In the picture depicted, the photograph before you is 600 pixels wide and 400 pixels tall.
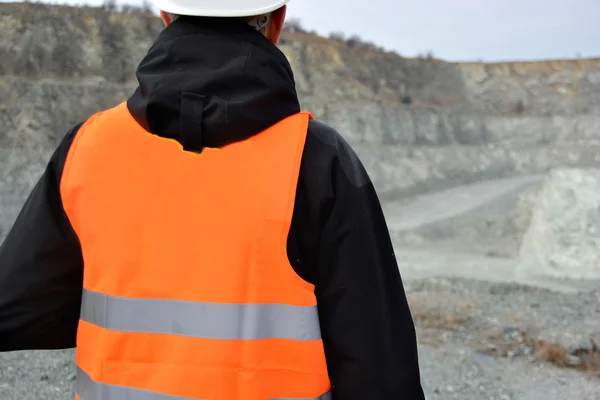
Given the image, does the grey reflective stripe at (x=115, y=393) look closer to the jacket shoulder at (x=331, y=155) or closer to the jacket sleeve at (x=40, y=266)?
the jacket sleeve at (x=40, y=266)

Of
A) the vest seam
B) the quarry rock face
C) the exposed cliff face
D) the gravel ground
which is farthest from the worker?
the exposed cliff face

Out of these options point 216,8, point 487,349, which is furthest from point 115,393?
point 487,349

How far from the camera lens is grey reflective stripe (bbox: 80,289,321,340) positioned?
1341 mm

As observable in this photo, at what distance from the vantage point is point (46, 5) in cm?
2230

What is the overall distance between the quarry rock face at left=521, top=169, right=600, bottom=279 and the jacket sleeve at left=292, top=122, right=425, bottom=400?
1325 centimetres

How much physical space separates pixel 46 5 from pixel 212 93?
A: 24.3m

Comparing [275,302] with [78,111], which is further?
[78,111]

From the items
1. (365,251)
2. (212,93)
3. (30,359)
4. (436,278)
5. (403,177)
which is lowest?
(403,177)

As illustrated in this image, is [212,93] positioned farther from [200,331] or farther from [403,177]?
[403,177]

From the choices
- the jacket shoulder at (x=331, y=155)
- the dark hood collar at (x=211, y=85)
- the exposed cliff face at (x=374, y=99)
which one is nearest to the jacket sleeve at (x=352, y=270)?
the jacket shoulder at (x=331, y=155)

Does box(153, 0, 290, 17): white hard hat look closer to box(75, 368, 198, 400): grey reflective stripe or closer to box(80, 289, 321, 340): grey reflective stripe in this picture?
box(80, 289, 321, 340): grey reflective stripe

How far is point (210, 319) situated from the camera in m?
1.35

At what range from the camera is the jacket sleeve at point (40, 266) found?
4.89ft

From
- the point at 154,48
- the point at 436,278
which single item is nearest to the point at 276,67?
the point at 154,48
